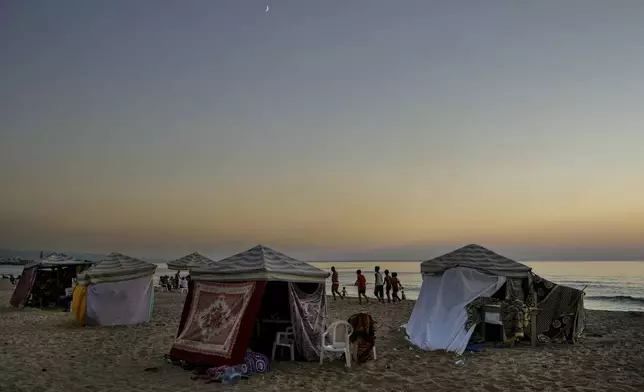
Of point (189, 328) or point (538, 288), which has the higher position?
point (538, 288)

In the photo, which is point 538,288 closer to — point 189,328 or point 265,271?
point 265,271

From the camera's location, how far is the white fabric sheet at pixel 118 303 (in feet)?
53.6

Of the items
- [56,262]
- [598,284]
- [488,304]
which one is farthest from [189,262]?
[598,284]

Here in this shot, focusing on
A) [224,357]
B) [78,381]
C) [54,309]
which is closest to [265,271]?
[224,357]

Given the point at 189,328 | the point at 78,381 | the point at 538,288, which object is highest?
the point at 538,288

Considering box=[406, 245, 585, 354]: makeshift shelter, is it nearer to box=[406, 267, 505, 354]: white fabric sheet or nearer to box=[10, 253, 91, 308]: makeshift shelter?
box=[406, 267, 505, 354]: white fabric sheet

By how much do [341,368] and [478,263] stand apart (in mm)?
5095

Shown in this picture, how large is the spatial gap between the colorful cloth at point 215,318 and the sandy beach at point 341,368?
2.04 ft

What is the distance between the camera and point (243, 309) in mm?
9766

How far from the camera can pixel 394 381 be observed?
9141mm

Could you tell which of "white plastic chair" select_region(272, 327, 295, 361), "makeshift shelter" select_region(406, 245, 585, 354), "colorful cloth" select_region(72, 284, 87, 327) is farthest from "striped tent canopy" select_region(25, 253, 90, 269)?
"makeshift shelter" select_region(406, 245, 585, 354)

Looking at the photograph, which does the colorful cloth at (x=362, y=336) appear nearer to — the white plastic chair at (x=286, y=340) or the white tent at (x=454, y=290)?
the white plastic chair at (x=286, y=340)

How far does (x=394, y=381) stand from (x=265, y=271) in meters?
3.09

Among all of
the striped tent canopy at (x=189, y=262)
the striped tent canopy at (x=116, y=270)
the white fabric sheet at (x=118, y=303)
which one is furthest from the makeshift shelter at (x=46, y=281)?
the white fabric sheet at (x=118, y=303)
